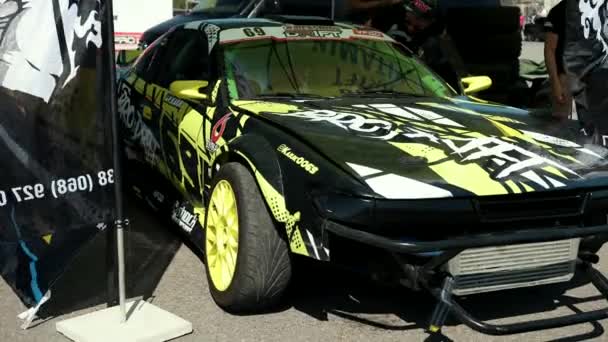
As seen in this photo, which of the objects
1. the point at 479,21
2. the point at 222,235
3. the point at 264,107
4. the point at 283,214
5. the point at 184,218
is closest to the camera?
the point at 283,214

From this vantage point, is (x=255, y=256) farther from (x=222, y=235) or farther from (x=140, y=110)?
(x=140, y=110)

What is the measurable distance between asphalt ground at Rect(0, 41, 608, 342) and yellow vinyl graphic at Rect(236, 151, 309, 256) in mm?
513

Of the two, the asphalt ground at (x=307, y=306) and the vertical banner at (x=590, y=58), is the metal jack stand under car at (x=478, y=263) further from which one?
the vertical banner at (x=590, y=58)

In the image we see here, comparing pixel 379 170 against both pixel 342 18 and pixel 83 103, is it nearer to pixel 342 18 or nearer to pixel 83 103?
pixel 83 103

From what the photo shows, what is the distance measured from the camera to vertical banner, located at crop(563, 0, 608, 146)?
6383 millimetres

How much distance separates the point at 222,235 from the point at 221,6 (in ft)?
25.6

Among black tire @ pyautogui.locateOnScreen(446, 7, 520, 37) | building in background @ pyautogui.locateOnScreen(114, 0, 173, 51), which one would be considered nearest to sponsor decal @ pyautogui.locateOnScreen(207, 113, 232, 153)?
black tire @ pyautogui.locateOnScreen(446, 7, 520, 37)

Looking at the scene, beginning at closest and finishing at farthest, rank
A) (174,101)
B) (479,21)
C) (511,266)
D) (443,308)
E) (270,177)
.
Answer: (443,308) → (511,266) → (270,177) → (174,101) → (479,21)

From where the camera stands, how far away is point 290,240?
12.0ft

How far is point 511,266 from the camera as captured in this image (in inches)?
140

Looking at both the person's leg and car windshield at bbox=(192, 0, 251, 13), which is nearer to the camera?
the person's leg

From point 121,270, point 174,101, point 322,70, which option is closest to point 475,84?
→ point 322,70

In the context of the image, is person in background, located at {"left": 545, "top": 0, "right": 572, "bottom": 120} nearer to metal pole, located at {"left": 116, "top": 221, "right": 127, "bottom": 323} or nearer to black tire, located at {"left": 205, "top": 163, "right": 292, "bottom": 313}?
black tire, located at {"left": 205, "top": 163, "right": 292, "bottom": 313}

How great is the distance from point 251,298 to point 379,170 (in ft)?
3.07
